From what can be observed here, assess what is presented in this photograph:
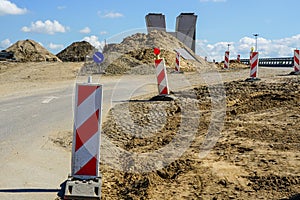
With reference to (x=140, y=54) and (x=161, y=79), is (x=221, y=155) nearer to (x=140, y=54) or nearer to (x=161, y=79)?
(x=161, y=79)

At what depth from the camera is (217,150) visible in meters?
6.91

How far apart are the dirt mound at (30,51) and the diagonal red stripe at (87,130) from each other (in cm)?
4758

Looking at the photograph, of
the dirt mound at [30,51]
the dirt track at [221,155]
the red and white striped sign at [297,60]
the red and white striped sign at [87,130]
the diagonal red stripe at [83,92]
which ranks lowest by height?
the dirt track at [221,155]

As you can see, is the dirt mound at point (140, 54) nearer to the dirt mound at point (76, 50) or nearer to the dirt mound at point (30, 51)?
the dirt mound at point (30, 51)

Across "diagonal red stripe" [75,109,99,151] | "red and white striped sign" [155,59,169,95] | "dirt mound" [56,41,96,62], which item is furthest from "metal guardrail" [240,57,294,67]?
"diagonal red stripe" [75,109,99,151]

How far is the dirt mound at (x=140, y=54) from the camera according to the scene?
31.3 meters

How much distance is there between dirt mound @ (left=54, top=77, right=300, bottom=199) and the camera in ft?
17.2

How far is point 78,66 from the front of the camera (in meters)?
34.2

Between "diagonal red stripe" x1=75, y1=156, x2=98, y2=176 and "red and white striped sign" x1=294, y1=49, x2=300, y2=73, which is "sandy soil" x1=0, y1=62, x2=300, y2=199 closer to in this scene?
"diagonal red stripe" x1=75, y1=156, x2=98, y2=176

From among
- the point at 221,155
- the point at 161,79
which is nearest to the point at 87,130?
the point at 221,155

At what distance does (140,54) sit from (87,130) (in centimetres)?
2930

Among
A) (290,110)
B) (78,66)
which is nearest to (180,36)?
(78,66)

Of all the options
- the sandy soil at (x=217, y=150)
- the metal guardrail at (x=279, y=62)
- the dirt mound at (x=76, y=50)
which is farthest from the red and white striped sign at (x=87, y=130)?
the dirt mound at (x=76, y=50)

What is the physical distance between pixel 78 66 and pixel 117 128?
2569cm
